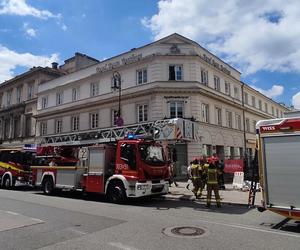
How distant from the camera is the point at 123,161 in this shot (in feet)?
43.7

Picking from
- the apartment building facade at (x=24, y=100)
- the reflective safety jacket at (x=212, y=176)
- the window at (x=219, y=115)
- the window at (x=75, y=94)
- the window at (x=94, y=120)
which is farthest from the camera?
the apartment building facade at (x=24, y=100)

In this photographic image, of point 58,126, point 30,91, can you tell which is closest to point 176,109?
point 58,126

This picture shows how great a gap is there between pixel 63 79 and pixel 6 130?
56.3 feet

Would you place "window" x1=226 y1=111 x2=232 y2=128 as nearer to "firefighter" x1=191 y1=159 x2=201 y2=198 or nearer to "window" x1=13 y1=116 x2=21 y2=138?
"firefighter" x1=191 y1=159 x2=201 y2=198

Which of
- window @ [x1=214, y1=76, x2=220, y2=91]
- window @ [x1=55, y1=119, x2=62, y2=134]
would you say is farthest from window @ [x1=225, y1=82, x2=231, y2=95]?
window @ [x1=55, y1=119, x2=62, y2=134]

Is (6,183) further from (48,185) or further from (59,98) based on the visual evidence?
(59,98)

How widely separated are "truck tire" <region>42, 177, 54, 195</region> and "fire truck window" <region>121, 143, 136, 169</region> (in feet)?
18.6

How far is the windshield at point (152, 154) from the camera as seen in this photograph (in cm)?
1322

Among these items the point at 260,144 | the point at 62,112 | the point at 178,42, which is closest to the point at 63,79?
the point at 62,112

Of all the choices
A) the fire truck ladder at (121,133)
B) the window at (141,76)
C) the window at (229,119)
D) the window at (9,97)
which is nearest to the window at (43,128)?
the window at (9,97)

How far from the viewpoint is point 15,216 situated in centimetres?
990

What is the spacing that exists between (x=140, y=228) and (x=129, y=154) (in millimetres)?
5122

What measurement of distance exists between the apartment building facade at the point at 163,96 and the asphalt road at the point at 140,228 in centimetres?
1488

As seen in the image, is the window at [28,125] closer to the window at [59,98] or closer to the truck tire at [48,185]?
the window at [59,98]
